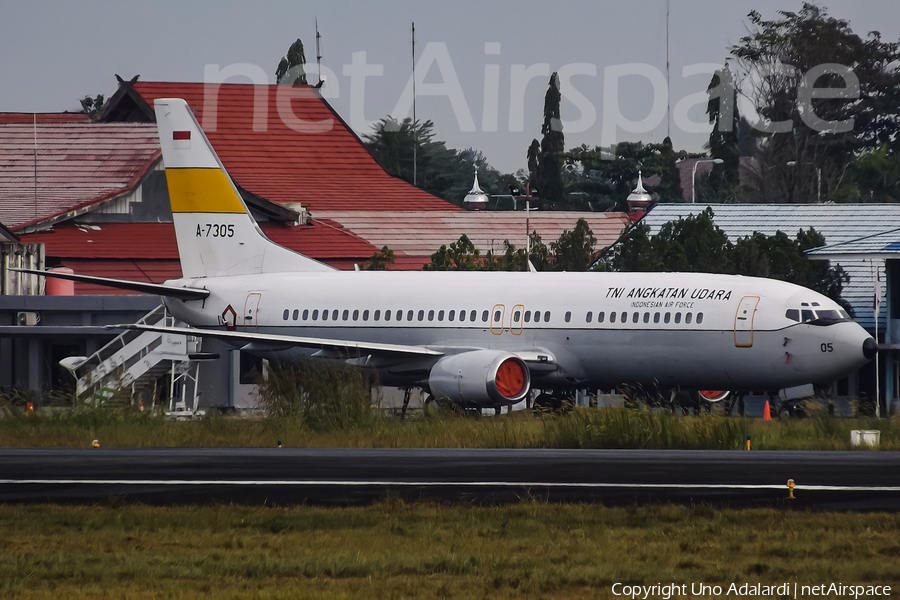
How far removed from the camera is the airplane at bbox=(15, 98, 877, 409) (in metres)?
30.5

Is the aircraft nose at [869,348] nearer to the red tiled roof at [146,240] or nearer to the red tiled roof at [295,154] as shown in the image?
the red tiled roof at [146,240]

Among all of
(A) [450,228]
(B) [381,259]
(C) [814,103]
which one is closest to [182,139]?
(B) [381,259]

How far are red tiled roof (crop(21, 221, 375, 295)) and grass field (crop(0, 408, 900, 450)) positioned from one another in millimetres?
20048

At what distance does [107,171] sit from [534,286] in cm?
2506

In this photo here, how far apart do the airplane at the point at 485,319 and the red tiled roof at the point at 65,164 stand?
515 inches

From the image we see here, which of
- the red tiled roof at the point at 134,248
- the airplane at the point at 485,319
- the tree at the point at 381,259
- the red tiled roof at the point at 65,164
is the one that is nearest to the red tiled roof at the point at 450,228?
the tree at the point at 381,259

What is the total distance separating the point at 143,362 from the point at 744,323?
1740 centimetres

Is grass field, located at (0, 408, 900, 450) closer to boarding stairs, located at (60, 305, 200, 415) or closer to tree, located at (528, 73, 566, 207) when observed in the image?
boarding stairs, located at (60, 305, 200, 415)

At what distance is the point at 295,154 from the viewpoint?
66.1 metres

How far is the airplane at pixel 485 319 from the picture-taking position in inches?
1203

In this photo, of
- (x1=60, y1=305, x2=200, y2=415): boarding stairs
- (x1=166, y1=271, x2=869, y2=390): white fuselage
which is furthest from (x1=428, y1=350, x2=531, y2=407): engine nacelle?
(x1=60, y1=305, x2=200, y2=415): boarding stairs

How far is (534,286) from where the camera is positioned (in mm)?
33938

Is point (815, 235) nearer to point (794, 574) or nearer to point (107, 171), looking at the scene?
point (107, 171)

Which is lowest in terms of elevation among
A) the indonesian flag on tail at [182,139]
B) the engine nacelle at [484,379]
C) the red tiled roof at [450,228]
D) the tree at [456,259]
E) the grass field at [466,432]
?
the grass field at [466,432]
